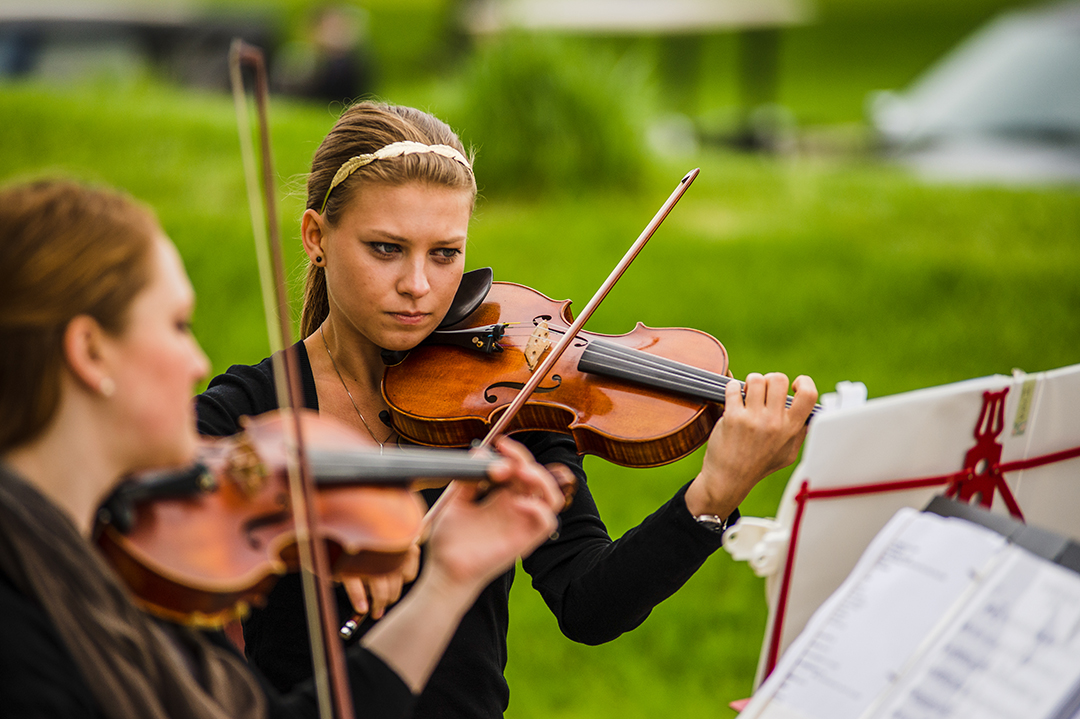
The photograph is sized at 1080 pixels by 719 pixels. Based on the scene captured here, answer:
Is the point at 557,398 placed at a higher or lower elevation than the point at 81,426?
lower

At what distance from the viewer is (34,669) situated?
3.08ft

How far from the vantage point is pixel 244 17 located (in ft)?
38.2

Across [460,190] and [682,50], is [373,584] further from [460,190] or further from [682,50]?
[682,50]

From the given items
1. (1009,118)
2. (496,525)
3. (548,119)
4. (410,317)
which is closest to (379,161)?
(410,317)

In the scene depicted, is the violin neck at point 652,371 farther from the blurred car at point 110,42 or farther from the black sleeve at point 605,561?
the blurred car at point 110,42

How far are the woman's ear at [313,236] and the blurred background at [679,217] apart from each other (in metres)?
1.65

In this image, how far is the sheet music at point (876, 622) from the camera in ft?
3.91

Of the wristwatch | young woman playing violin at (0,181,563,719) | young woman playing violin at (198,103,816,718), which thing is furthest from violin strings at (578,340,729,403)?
young woman playing violin at (0,181,563,719)

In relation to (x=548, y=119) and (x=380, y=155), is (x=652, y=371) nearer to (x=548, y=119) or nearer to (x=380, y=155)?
(x=380, y=155)

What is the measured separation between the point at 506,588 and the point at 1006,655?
31.7 inches

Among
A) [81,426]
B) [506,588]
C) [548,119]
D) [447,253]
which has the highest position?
[548,119]

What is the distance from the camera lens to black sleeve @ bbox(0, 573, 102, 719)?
0.92 m

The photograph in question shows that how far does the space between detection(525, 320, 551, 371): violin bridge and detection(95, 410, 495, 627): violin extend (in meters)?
0.57

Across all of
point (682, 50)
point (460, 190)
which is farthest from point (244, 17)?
point (460, 190)
